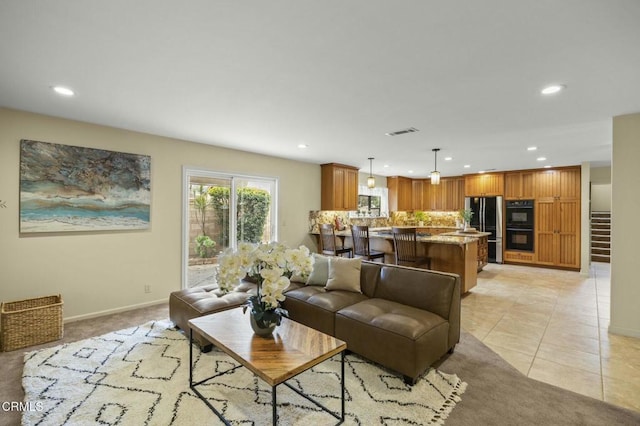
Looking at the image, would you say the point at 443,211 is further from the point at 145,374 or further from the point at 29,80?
the point at 29,80

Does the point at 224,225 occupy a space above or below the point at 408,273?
above

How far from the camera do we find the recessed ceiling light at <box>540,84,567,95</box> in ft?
8.35

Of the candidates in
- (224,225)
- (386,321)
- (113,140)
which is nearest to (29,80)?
(113,140)

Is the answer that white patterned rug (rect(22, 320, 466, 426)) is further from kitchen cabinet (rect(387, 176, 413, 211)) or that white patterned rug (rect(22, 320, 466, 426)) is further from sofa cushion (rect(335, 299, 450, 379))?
kitchen cabinet (rect(387, 176, 413, 211))

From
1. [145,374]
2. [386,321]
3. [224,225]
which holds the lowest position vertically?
[145,374]

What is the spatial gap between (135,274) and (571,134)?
6255 mm

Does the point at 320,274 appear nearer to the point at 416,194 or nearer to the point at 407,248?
the point at 407,248

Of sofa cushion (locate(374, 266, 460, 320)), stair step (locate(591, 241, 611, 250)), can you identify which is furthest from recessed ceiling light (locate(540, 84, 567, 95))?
stair step (locate(591, 241, 611, 250))

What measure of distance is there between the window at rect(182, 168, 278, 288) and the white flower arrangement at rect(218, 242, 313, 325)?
8.76 ft

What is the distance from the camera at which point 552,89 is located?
2604 mm

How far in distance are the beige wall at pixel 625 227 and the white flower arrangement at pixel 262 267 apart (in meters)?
3.63

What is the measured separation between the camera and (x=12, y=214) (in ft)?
10.6

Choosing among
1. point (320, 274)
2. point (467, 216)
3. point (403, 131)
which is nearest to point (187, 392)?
point (320, 274)

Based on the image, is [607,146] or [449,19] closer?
[449,19]
